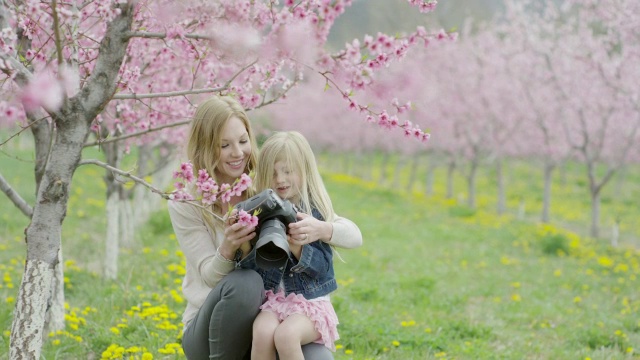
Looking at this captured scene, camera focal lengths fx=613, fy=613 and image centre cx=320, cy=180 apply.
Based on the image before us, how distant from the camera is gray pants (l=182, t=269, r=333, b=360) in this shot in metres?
3.01

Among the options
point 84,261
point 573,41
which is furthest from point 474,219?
point 84,261

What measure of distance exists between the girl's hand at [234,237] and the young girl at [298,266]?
174 mm

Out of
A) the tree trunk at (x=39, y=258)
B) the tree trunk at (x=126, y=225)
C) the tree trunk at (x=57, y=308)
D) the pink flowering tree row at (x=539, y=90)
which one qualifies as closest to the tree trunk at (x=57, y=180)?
the tree trunk at (x=39, y=258)

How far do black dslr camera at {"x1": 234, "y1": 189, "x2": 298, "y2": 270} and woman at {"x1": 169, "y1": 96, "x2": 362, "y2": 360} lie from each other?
80mm

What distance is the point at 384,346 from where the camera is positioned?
4.71 m

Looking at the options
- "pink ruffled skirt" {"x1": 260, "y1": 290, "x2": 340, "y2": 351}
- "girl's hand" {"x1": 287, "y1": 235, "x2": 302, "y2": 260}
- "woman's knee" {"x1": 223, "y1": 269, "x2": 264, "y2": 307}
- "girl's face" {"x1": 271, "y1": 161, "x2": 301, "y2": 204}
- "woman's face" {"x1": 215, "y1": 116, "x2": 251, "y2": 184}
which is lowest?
"pink ruffled skirt" {"x1": 260, "y1": 290, "x2": 340, "y2": 351}

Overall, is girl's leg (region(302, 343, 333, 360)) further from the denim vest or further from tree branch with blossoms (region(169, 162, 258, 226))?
tree branch with blossoms (region(169, 162, 258, 226))

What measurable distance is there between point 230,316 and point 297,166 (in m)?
0.89

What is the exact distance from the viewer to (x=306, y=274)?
3.31 meters

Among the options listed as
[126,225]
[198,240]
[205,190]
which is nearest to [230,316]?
[198,240]

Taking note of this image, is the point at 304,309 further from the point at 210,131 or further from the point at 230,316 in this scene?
the point at 210,131

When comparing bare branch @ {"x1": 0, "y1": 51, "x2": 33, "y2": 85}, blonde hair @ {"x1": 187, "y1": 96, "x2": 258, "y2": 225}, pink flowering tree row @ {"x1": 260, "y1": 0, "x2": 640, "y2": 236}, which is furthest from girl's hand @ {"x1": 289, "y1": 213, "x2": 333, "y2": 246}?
pink flowering tree row @ {"x1": 260, "y1": 0, "x2": 640, "y2": 236}

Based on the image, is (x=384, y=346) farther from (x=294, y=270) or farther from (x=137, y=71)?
(x=137, y=71)

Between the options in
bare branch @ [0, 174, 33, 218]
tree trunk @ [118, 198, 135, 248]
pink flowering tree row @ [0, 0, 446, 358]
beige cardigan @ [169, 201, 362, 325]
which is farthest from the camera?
tree trunk @ [118, 198, 135, 248]
